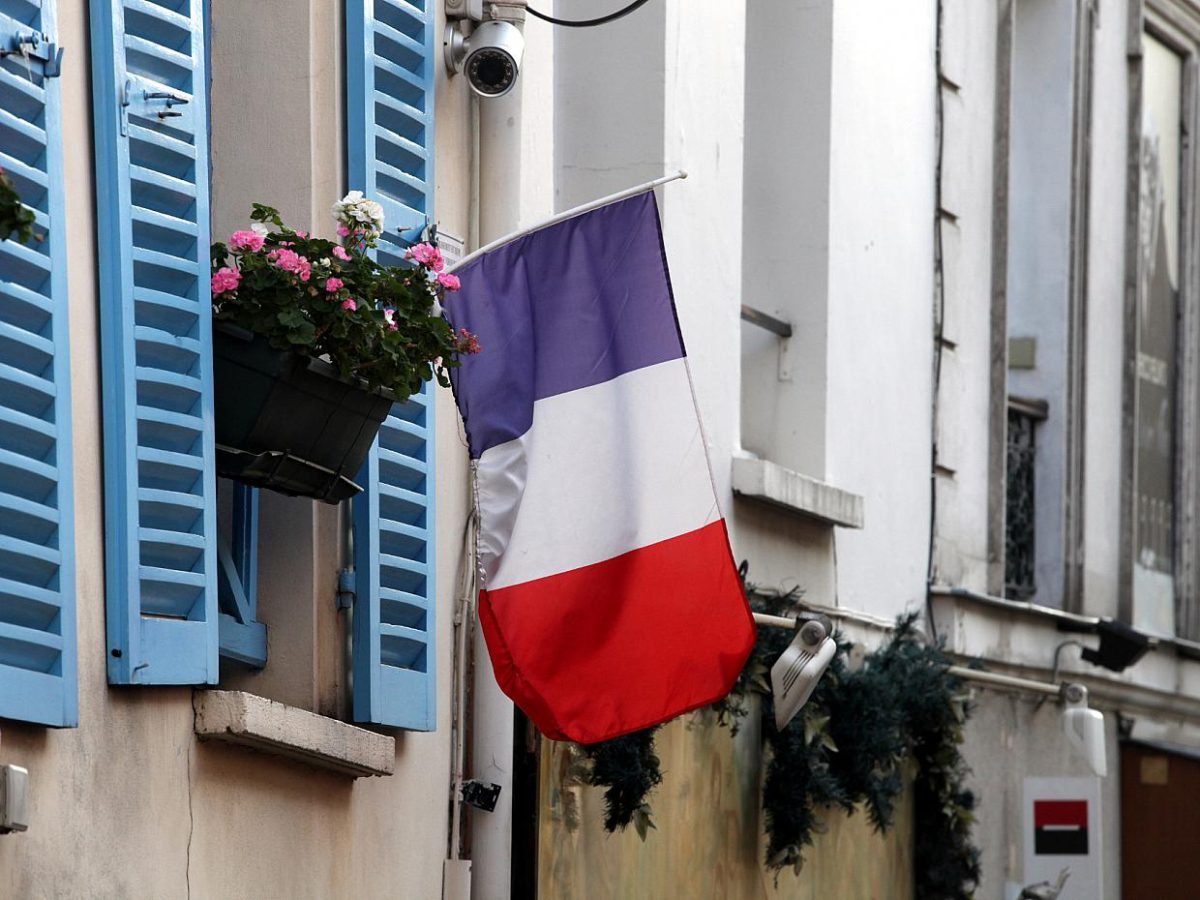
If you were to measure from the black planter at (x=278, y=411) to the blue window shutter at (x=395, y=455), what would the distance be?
609 mm

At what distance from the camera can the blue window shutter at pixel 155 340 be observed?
5605 mm

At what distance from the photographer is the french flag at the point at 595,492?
6484 millimetres

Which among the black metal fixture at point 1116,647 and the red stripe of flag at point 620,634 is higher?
the black metal fixture at point 1116,647

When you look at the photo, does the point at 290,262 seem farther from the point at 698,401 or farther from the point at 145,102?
the point at 698,401

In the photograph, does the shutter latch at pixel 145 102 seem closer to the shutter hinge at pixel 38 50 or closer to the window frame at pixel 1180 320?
the shutter hinge at pixel 38 50

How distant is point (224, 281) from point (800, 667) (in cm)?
380

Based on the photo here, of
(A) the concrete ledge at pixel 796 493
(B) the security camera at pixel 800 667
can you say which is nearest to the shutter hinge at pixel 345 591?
(B) the security camera at pixel 800 667

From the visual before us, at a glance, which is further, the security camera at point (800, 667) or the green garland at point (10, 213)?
the security camera at point (800, 667)

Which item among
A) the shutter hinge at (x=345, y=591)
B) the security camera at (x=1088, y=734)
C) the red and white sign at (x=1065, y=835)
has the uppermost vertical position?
the shutter hinge at (x=345, y=591)

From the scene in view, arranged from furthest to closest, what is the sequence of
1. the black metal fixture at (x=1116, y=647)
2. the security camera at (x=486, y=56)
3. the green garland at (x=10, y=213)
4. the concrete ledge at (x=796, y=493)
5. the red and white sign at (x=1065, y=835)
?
1. the black metal fixture at (x=1116, y=647)
2. the red and white sign at (x=1065, y=835)
3. the concrete ledge at (x=796, y=493)
4. the security camera at (x=486, y=56)
5. the green garland at (x=10, y=213)

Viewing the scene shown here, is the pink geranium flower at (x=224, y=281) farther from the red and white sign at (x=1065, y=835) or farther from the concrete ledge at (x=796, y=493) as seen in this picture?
the red and white sign at (x=1065, y=835)

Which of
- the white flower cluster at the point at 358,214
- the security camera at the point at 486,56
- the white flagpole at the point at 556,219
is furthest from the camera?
the security camera at the point at 486,56

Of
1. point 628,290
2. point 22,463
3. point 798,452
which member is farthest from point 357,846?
point 798,452

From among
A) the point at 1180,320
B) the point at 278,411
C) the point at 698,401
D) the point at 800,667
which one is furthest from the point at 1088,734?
the point at 278,411
